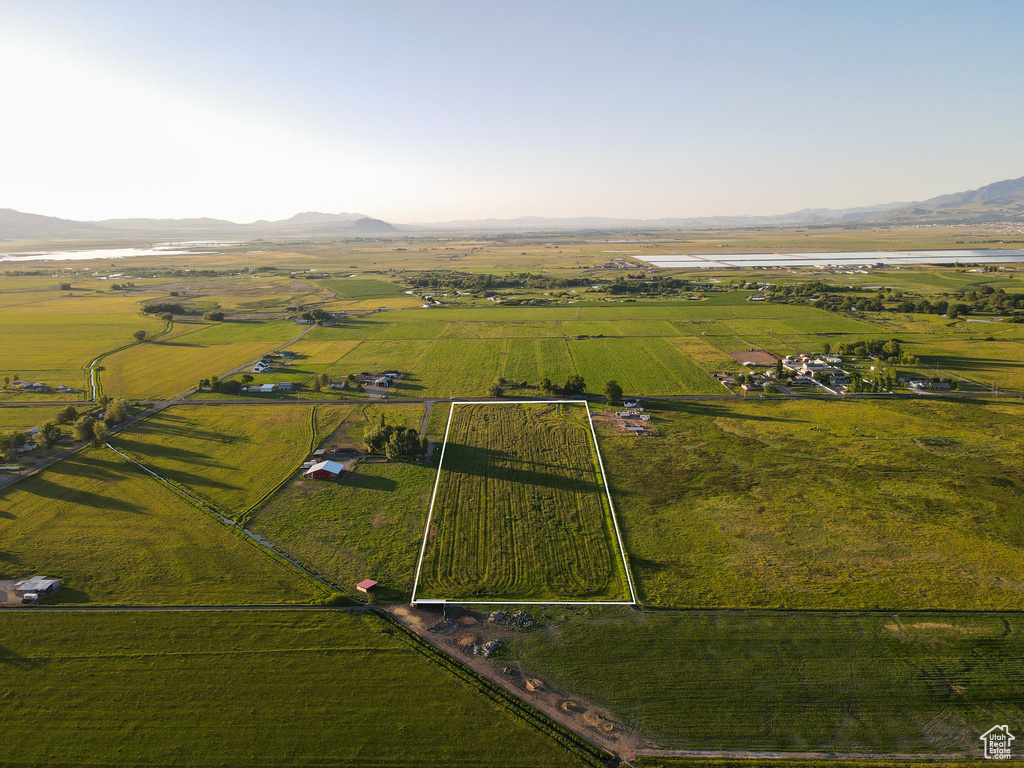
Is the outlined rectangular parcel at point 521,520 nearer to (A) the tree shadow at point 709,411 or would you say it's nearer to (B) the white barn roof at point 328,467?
(B) the white barn roof at point 328,467

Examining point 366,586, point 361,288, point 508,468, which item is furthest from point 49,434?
point 361,288

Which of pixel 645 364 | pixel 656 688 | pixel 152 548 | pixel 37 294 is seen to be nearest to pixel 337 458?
pixel 152 548

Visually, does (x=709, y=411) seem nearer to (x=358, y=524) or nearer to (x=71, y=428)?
(x=358, y=524)

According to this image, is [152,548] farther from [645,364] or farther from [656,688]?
[645,364]

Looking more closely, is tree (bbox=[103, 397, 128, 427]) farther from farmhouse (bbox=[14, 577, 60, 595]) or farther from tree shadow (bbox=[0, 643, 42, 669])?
tree shadow (bbox=[0, 643, 42, 669])

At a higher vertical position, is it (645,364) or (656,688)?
(645,364)

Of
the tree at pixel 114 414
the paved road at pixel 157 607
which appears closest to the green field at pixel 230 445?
the tree at pixel 114 414

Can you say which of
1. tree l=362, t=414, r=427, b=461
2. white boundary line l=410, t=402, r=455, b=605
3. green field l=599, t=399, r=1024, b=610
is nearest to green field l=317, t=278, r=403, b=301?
white boundary line l=410, t=402, r=455, b=605
